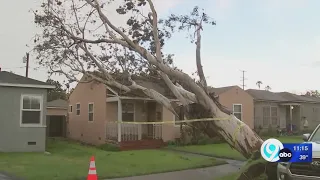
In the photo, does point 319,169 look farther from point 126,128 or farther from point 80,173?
point 126,128

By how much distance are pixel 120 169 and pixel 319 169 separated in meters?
7.15

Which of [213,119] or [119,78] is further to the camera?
[119,78]

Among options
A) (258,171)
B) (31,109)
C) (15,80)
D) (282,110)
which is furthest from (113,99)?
(282,110)

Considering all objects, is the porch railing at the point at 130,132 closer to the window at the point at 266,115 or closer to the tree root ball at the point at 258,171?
the window at the point at 266,115

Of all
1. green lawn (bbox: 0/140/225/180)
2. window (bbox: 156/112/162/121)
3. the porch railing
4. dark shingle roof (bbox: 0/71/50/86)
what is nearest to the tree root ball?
green lawn (bbox: 0/140/225/180)

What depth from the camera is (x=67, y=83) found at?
24125mm

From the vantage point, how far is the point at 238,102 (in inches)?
1141

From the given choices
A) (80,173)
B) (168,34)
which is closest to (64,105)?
(168,34)

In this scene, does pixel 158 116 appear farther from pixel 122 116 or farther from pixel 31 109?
pixel 31 109

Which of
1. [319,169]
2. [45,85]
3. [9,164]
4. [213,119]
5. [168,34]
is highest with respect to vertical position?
[168,34]

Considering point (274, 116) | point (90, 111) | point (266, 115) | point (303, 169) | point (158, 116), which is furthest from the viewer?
point (274, 116)

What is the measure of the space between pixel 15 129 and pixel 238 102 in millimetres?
16074

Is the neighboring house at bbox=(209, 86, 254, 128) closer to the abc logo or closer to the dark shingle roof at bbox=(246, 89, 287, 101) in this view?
the dark shingle roof at bbox=(246, 89, 287, 101)

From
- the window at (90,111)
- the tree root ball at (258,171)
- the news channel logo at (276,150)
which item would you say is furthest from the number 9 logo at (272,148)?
the window at (90,111)
